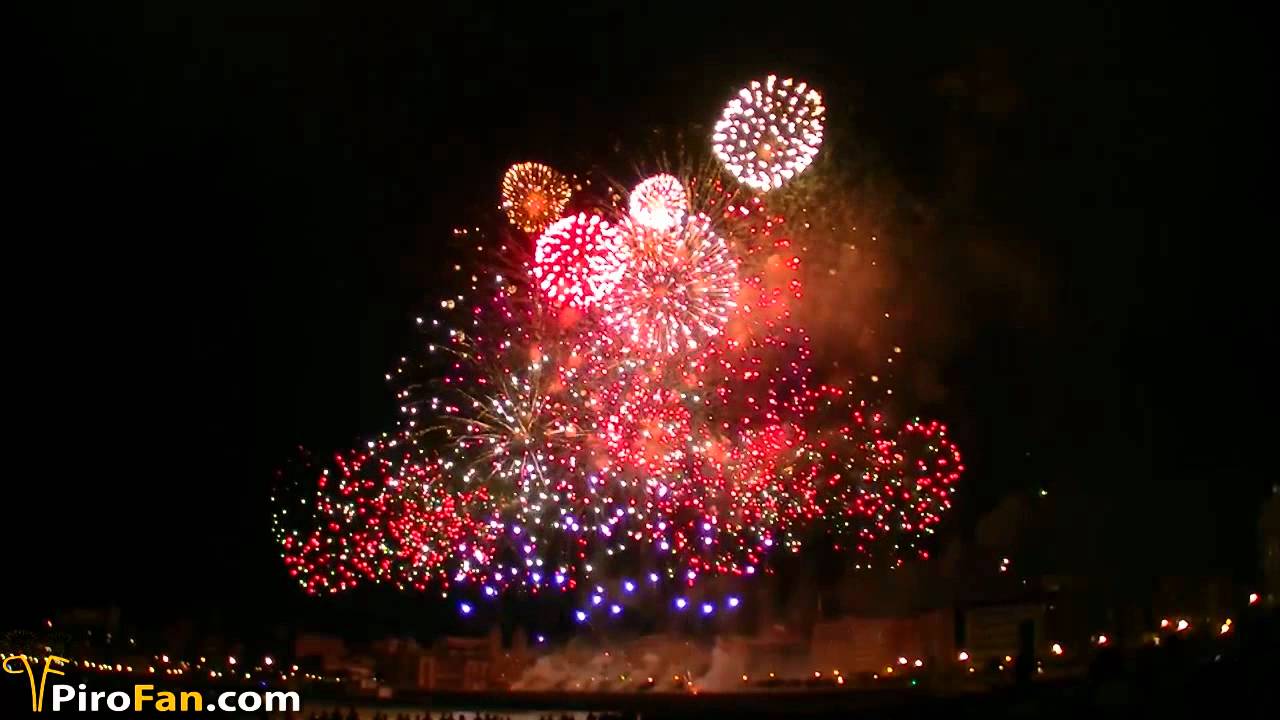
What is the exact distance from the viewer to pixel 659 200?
11914 millimetres

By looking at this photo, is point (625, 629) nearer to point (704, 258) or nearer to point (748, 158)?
point (704, 258)

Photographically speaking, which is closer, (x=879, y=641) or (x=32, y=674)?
(x=32, y=674)

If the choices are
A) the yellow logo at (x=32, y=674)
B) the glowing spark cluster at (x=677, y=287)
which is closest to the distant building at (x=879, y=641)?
the glowing spark cluster at (x=677, y=287)

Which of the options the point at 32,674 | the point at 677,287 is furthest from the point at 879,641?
the point at 32,674

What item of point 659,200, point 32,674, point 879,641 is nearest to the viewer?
point 32,674

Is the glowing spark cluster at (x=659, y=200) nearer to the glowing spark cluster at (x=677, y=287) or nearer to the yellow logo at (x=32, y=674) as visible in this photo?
the glowing spark cluster at (x=677, y=287)

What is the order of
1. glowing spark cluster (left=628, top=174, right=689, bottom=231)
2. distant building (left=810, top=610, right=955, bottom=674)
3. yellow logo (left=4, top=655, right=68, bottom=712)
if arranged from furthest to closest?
distant building (left=810, top=610, right=955, bottom=674) → glowing spark cluster (left=628, top=174, right=689, bottom=231) → yellow logo (left=4, top=655, right=68, bottom=712)

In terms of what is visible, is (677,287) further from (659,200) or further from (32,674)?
(32,674)

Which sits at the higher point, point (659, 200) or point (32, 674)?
point (659, 200)

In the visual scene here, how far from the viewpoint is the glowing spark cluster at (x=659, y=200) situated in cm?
1188

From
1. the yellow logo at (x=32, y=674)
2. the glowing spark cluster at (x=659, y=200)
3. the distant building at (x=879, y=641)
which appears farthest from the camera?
the distant building at (x=879, y=641)

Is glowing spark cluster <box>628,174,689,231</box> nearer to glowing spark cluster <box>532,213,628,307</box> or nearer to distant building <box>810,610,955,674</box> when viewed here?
glowing spark cluster <box>532,213,628,307</box>

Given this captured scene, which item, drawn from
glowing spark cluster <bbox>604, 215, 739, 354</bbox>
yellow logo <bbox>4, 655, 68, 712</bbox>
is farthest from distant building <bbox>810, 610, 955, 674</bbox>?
yellow logo <bbox>4, 655, 68, 712</bbox>

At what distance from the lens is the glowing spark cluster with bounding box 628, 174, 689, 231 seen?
11.9 m
